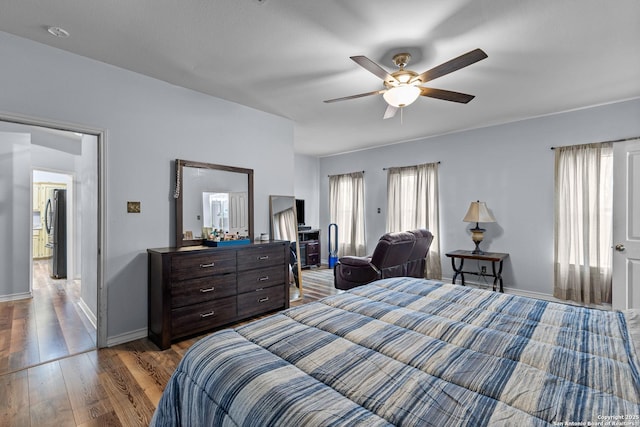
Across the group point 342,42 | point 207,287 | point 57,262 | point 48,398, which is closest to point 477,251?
point 342,42

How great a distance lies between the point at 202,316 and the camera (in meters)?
3.05

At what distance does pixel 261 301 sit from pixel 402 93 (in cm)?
268

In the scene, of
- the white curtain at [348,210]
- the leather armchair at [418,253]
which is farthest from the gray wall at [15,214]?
the leather armchair at [418,253]

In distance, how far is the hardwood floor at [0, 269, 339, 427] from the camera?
1.87 meters

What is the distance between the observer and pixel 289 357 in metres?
1.22

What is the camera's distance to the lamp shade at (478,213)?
4508 millimetres

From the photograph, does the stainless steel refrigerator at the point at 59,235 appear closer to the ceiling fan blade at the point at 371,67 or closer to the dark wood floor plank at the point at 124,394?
the dark wood floor plank at the point at 124,394

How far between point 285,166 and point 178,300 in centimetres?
231

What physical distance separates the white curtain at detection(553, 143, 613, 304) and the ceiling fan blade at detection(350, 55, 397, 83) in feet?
10.4

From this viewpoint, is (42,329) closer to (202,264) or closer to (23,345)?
(23,345)

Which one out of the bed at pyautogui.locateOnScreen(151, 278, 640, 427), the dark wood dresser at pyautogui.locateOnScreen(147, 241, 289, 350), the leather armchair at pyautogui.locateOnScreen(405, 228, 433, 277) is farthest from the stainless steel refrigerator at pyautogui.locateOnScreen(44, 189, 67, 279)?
the leather armchair at pyautogui.locateOnScreen(405, 228, 433, 277)

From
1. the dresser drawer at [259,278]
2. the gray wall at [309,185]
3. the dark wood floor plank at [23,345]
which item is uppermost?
the gray wall at [309,185]

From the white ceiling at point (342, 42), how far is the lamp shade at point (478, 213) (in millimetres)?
1530

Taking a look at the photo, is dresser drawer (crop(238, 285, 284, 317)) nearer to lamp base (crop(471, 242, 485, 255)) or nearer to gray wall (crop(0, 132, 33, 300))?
lamp base (crop(471, 242, 485, 255))
